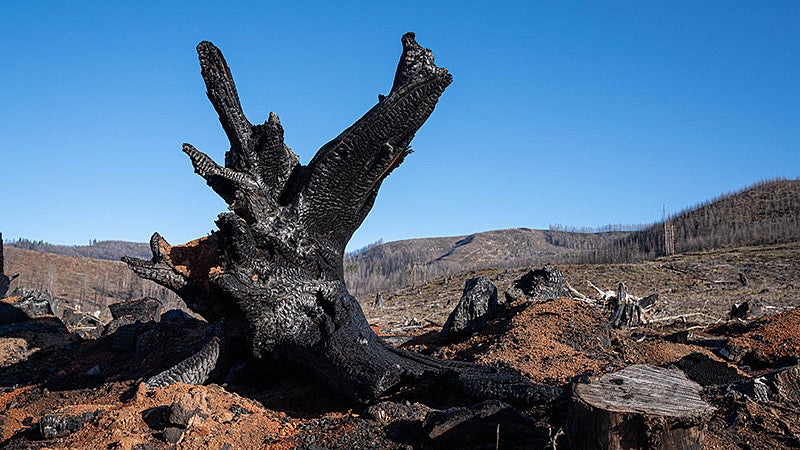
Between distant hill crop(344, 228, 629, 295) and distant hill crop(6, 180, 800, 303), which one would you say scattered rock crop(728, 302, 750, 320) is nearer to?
distant hill crop(6, 180, 800, 303)

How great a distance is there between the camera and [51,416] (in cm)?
471

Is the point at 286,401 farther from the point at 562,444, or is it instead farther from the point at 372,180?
the point at 562,444

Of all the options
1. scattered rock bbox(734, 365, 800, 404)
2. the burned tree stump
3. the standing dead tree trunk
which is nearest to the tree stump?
scattered rock bbox(734, 365, 800, 404)

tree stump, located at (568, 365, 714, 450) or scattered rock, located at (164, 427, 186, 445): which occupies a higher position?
tree stump, located at (568, 365, 714, 450)

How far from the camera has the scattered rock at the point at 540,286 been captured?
9734mm

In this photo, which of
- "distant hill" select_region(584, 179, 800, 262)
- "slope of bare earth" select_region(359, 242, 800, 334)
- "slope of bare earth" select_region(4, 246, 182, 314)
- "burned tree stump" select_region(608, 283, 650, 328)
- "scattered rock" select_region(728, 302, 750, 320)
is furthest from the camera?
"slope of bare earth" select_region(4, 246, 182, 314)

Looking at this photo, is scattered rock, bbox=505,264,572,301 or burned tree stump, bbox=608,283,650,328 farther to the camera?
burned tree stump, bbox=608,283,650,328

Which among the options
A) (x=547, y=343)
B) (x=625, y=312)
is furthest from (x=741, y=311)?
(x=547, y=343)

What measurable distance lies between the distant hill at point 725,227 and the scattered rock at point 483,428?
26003mm

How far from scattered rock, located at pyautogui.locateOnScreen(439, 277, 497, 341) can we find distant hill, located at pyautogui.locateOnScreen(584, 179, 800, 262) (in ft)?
69.8

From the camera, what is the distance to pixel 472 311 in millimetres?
8594

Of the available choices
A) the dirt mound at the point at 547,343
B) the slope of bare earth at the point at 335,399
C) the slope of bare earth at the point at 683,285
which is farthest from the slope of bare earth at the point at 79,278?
the dirt mound at the point at 547,343

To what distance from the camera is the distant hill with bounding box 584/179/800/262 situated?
29703mm

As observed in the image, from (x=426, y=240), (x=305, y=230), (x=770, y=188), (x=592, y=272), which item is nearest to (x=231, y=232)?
(x=305, y=230)
